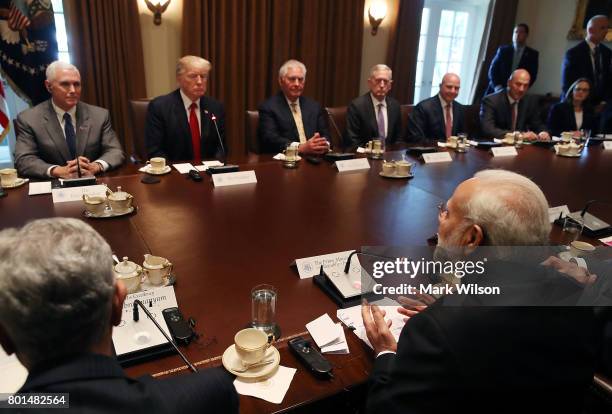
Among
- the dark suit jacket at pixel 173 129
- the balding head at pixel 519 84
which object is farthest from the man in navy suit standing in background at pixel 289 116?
the balding head at pixel 519 84

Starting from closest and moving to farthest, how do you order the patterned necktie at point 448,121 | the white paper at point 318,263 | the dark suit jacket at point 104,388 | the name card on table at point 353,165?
the dark suit jacket at point 104,388 < the white paper at point 318,263 < the name card on table at point 353,165 < the patterned necktie at point 448,121

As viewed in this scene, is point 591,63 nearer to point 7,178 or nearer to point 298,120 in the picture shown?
point 298,120

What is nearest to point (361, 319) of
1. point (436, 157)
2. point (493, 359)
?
point (493, 359)

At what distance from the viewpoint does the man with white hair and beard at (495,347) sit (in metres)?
0.83

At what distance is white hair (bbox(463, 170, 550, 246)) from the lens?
91 centimetres

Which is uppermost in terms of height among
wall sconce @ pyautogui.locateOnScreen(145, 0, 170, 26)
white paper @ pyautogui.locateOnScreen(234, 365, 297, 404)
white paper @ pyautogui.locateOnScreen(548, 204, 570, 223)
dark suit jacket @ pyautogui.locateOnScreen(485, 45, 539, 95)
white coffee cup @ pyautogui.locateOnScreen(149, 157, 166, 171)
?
wall sconce @ pyautogui.locateOnScreen(145, 0, 170, 26)

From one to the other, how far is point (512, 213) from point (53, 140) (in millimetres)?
2457

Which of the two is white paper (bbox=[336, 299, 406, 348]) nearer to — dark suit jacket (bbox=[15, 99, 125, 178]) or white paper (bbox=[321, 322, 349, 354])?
white paper (bbox=[321, 322, 349, 354])

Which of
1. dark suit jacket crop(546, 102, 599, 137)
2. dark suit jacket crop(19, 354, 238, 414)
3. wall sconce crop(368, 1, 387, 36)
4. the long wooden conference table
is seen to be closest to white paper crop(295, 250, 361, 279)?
the long wooden conference table

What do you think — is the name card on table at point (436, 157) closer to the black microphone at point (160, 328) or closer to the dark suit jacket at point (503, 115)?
the dark suit jacket at point (503, 115)

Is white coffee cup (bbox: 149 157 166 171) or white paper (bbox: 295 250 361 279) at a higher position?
white coffee cup (bbox: 149 157 166 171)

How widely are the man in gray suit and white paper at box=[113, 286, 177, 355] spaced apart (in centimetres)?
133

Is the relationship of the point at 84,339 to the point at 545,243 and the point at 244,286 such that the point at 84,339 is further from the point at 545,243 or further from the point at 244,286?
the point at 545,243

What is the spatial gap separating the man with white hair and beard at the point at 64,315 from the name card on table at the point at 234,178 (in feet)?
4.81
